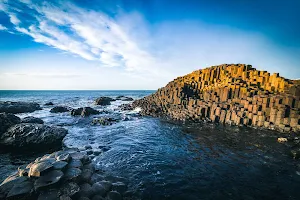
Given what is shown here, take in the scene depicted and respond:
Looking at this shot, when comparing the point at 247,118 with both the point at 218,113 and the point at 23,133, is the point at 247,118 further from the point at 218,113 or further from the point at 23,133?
the point at 23,133

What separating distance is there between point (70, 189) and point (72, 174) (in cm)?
65

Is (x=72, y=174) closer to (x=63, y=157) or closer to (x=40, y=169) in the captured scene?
(x=40, y=169)

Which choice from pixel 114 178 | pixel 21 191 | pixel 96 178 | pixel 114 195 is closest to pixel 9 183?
pixel 21 191

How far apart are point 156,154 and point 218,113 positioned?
31.3 feet

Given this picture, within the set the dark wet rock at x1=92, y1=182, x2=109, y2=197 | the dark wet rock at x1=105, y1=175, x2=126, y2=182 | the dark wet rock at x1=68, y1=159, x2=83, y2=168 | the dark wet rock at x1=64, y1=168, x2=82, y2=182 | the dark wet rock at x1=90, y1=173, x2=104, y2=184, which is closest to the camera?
the dark wet rock at x1=92, y1=182, x2=109, y2=197

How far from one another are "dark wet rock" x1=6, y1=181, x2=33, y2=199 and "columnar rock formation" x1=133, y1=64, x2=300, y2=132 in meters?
14.3

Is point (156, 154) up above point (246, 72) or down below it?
below

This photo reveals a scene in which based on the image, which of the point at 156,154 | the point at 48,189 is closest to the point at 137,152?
the point at 156,154

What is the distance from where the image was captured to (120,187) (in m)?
5.46

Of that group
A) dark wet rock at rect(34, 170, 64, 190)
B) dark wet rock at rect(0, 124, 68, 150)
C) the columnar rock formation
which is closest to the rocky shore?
dark wet rock at rect(34, 170, 64, 190)

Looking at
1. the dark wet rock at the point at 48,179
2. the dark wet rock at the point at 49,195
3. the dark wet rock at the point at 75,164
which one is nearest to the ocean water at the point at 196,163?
the dark wet rock at the point at 75,164

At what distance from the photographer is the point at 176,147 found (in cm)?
955

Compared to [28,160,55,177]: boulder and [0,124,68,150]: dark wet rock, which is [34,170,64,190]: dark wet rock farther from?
[0,124,68,150]: dark wet rock

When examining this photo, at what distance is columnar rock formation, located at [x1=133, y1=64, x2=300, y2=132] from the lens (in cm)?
1247
